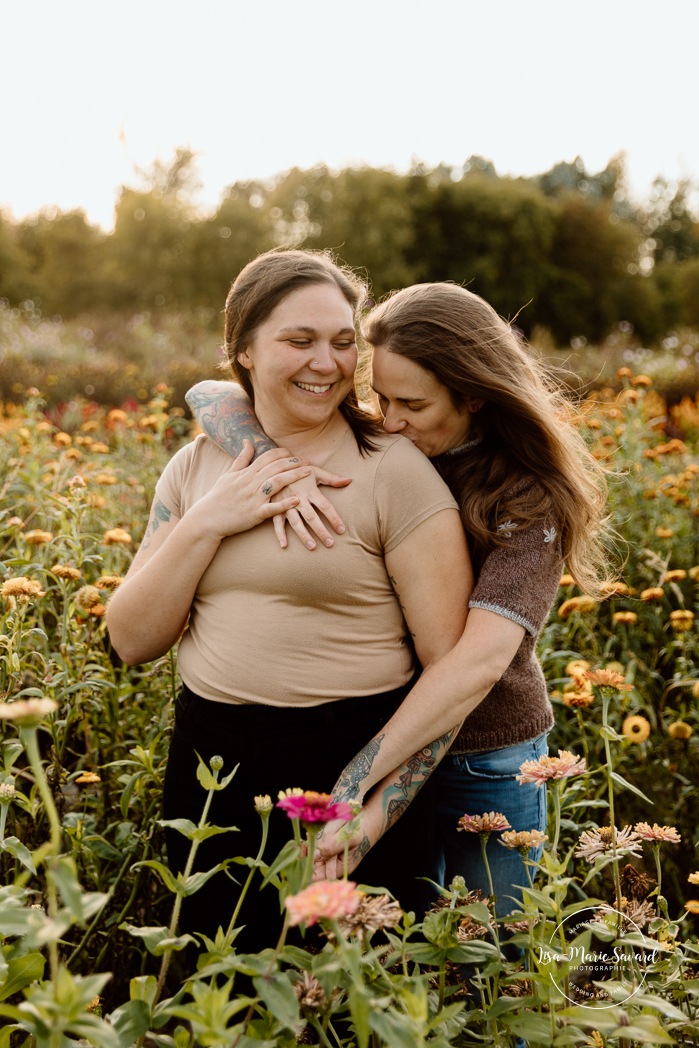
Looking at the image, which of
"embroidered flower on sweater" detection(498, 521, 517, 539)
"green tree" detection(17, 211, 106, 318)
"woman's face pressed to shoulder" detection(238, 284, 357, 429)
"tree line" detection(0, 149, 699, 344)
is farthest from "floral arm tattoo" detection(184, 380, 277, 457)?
"green tree" detection(17, 211, 106, 318)

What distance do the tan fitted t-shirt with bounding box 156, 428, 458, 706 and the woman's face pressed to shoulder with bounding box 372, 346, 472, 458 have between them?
4.1 inches

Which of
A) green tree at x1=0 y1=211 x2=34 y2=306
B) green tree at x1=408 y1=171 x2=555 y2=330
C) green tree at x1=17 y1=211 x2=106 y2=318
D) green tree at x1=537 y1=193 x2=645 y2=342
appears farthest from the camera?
green tree at x1=17 y1=211 x2=106 y2=318

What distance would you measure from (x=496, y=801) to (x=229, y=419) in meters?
1.02

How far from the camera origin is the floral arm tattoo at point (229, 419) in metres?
1.99

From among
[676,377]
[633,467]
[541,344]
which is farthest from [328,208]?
[633,467]

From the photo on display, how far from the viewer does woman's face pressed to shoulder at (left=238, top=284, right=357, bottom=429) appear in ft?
6.11

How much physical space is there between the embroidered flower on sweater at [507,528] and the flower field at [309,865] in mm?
304

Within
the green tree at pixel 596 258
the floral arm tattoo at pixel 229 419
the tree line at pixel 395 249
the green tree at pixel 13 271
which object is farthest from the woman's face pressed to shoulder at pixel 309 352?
the green tree at pixel 13 271

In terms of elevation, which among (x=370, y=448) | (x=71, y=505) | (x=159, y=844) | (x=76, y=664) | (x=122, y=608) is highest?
(x=370, y=448)

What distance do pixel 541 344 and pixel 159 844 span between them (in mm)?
11514

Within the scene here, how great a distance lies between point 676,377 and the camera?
32.1 feet

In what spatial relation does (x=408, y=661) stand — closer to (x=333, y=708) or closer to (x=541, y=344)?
(x=333, y=708)

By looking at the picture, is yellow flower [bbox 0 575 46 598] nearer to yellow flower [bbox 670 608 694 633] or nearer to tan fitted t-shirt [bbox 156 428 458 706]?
tan fitted t-shirt [bbox 156 428 458 706]

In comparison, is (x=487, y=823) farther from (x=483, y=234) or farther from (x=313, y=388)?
(x=483, y=234)
